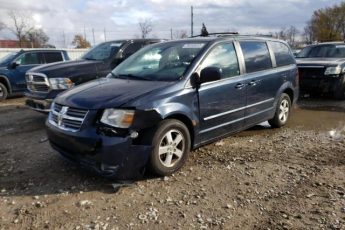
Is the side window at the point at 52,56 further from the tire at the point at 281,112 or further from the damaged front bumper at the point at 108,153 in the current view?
the damaged front bumper at the point at 108,153

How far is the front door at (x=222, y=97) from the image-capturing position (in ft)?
16.8

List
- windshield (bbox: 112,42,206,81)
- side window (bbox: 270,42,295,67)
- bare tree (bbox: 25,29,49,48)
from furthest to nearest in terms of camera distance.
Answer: bare tree (bbox: 25,29,49,48), side window (bbox: 270,42,295,67), windshield (bbox: 112,42,206,81)

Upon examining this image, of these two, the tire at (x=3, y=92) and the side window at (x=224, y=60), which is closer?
the side window at (x=224, y=60)

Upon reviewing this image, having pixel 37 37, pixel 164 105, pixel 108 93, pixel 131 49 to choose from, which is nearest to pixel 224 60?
pixel 164 105

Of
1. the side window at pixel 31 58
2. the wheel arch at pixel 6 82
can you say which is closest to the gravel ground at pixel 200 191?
the wheel arch at pixel 6 82

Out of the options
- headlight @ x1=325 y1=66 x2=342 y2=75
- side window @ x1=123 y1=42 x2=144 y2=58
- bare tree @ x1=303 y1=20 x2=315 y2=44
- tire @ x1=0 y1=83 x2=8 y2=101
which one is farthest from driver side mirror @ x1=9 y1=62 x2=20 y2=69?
bare tree @ x1=303 y1=20 x2=315 y2=44

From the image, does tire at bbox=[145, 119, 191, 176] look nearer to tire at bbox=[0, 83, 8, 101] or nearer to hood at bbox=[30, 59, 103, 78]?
hood at bbox=[30, 59, 103, 78]

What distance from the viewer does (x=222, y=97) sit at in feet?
17.7

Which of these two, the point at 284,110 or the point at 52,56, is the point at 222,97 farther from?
the point at 52,56

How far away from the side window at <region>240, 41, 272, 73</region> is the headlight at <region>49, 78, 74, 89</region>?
142 inches

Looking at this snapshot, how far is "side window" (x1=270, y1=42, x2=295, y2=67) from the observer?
6879mm

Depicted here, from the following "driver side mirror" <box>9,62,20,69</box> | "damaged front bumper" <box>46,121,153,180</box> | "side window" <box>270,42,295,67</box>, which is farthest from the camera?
"driver side mirror" <box>9,62,20,69</box>

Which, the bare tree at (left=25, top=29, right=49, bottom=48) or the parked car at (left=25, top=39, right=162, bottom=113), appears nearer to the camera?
the parked car at (left=25, top=39, right=162, bottom=113)

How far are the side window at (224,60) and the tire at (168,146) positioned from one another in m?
1.04
